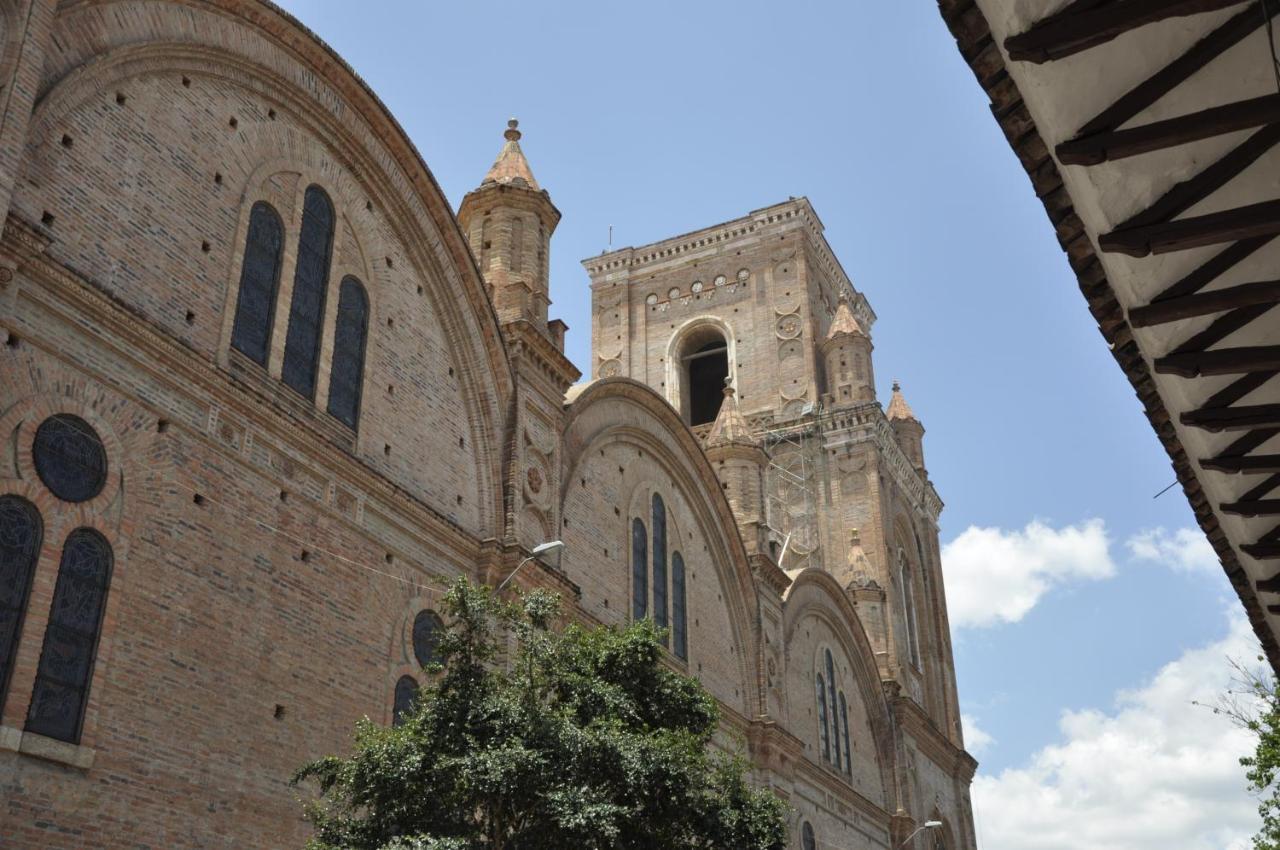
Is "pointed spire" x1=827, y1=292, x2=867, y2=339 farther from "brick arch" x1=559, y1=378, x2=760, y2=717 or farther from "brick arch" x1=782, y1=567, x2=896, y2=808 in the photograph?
"brick arch" x1=559, y1=378, x2=760, y2=717

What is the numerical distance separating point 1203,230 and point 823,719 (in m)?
30.0

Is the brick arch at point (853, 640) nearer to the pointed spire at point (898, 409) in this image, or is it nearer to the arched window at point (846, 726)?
the arched window at point (846, 726)

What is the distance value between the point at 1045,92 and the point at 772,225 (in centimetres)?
4521

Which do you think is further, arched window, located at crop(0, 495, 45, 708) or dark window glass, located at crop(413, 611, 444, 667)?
dark window glass, located at crop(413, 611, 444, 667)

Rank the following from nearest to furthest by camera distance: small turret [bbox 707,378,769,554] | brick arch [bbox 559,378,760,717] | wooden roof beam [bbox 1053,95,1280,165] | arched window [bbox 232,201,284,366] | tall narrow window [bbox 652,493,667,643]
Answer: wooden roof beam [bbox 1053,95,1280,165], arched window [bbox 232,201,284,366], brick arch [bbox 559,378,760,717], tall narrow window [bbox 652,493,667,643], small turret [bbox 707,378,769,554]

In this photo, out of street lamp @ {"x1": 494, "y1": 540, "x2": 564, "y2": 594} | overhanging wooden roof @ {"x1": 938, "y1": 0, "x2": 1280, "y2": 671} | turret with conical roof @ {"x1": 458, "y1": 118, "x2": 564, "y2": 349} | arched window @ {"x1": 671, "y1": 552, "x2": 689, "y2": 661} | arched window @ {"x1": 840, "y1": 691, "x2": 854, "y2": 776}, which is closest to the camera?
overhanging wooden roof @ {"x1": 938, "y1": 0, "x2": 1280, "y2": 671}

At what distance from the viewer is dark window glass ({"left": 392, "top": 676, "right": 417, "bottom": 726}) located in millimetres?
16750

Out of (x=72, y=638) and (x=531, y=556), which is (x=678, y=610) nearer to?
(x=531, y=556)

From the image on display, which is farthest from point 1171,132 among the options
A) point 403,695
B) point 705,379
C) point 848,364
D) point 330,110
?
point 705,379

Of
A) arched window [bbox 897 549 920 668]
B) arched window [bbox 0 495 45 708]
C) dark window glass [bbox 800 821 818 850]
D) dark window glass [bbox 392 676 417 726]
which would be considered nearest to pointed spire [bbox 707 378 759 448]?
dark window glass [bbox 800 821 818 850]

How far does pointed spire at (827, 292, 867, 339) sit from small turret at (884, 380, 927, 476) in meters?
4.48

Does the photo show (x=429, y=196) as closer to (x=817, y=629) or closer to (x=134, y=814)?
(x=134, y=814)

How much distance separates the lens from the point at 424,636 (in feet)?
58.2

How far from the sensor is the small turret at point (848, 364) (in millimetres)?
44938
